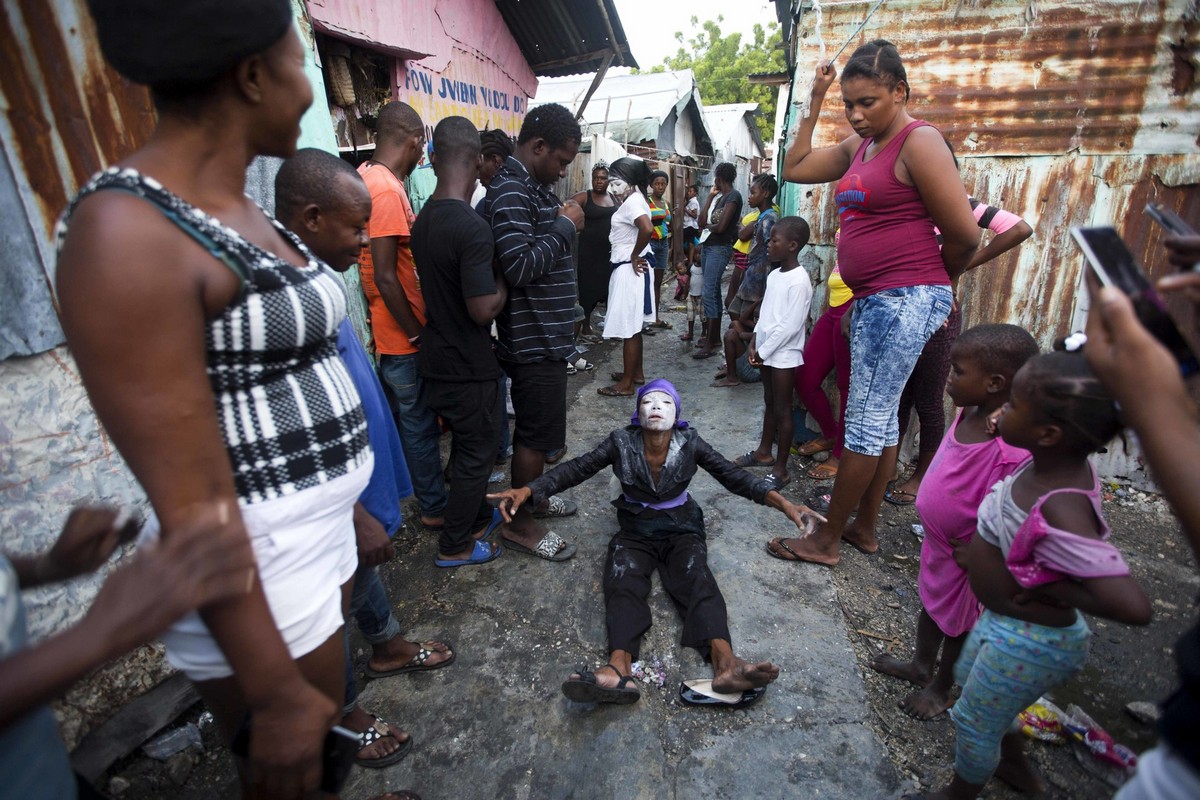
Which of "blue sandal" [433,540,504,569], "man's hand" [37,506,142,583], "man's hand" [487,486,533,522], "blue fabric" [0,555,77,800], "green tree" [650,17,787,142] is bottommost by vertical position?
"blue sandal" [433,540,504,569]

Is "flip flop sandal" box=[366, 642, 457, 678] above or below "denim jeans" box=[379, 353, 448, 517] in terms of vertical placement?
below

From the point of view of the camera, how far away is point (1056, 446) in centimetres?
149

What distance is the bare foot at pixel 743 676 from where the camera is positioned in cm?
206

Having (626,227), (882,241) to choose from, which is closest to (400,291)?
(882,241)

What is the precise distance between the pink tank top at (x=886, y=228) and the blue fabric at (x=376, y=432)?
2.08 m

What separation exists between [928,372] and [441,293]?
257 cm

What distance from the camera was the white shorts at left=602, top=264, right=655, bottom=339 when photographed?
521 centimetres

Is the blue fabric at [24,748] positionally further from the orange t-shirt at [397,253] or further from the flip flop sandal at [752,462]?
the flip flop sandal at [752,462]

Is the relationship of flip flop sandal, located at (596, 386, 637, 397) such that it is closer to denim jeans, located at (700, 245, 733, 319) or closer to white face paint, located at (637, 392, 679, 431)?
denim jeans, located at (700, 245, 733, 319)

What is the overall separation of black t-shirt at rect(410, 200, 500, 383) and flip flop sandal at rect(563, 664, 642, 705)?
1.35 meters

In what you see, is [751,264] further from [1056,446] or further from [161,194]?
[161,194]

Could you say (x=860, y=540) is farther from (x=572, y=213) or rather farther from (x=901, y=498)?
(x=572, y=213)

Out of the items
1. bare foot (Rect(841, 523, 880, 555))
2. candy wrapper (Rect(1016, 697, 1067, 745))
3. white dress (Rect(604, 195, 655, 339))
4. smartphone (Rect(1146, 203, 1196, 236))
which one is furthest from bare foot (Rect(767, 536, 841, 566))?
white dress (Rect(604, 195, 655, 339))

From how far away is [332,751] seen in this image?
1.08 m
